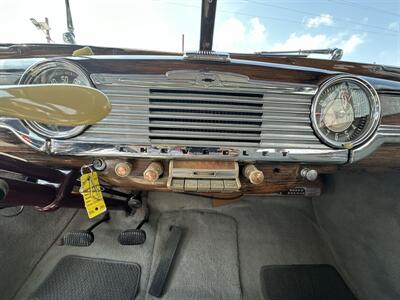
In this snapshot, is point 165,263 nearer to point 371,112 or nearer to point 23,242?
point 23,242

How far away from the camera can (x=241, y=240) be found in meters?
1.92

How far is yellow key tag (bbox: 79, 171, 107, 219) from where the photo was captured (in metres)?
1.07

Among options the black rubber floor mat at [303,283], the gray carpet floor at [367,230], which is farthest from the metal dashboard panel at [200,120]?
the black rubber floor mat at [303,283]

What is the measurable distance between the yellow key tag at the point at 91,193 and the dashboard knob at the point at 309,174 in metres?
1.03

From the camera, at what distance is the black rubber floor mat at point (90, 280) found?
1554mm

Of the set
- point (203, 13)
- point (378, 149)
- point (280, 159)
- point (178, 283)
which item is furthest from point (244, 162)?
point (178, 283)

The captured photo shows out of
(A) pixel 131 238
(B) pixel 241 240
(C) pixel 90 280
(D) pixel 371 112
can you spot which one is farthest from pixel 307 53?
(C) pixel 90 280

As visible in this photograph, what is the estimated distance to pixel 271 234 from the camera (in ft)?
6.47

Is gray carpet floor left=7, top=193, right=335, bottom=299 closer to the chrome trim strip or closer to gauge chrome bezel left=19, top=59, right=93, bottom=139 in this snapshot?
the chrome trim strip

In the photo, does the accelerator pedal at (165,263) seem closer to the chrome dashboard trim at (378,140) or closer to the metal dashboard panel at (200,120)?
the metal dashboard panel at (200,120)

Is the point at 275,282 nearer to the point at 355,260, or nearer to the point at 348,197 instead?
the point at 355,260

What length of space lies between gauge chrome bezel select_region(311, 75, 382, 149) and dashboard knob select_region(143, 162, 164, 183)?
2.39ft

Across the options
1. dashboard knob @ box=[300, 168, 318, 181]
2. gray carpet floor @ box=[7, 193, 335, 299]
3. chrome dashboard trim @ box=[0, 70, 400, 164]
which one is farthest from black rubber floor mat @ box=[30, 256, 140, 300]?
dashboard knob @ box=[300, 168, 318, 181]

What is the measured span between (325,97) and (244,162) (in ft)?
1.53
